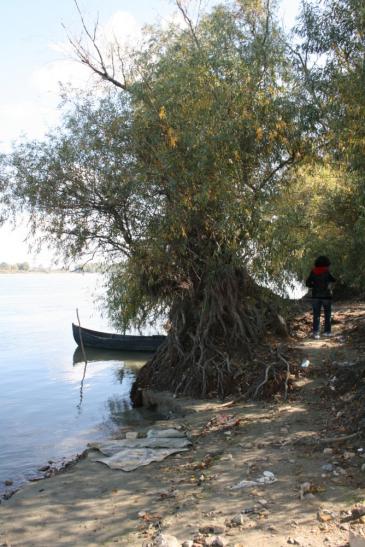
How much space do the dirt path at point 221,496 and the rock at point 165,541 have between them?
3.0 inches

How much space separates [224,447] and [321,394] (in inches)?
98.4

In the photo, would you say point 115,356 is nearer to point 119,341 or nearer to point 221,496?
point 119,341

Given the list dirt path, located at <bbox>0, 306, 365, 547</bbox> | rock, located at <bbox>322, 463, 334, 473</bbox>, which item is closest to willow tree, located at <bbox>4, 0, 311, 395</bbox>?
dirt path, located at <bbox>0, 306, 365, 547</bbox>

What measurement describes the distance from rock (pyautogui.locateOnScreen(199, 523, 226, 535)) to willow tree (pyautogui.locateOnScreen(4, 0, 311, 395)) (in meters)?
5.69

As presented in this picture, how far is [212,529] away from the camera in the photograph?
488cm

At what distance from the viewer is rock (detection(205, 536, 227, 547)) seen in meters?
4.55

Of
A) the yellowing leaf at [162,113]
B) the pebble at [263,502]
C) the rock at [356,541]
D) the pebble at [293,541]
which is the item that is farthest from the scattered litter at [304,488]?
the yellowing leaf at [162,113]

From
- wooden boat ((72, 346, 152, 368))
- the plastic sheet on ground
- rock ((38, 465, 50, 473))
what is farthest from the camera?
wooden boat ((72, 346, 152, 368))

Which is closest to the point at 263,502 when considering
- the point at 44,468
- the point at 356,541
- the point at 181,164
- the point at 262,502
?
the point at 262,502

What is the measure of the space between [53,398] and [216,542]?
1229cm

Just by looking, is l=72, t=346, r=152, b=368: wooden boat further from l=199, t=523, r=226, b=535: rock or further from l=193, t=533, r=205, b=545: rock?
l=193, t=533, r=205, b=545: rock

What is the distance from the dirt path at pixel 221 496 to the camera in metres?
4.84

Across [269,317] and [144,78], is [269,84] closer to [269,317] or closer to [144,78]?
[144,78]

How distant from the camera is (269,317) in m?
12.9
